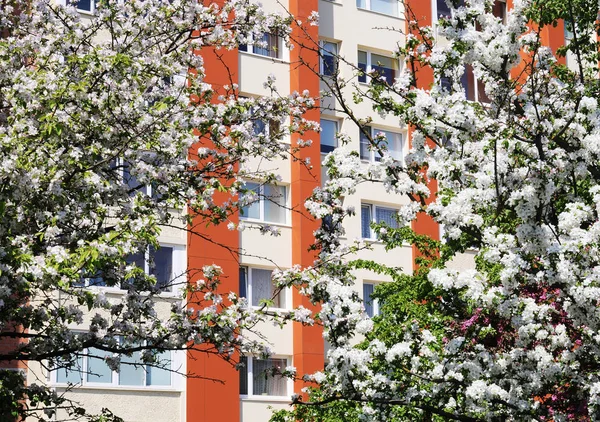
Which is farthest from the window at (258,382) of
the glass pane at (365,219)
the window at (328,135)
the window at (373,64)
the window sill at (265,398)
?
the window at (373,64)

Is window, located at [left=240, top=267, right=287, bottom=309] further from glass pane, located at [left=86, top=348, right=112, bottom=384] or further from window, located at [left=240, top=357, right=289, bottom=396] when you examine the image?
glass pane, located at [left=86, top=348, right=112, bottom=384]

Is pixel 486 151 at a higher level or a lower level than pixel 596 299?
higher

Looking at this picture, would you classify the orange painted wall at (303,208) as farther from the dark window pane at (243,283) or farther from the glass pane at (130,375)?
the glass pane at (130,375)

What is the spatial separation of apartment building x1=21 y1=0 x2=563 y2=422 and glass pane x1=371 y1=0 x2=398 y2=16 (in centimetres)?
3

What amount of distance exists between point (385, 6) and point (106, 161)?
2253 centimetres

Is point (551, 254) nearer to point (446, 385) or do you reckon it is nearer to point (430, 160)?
point (430, 160)

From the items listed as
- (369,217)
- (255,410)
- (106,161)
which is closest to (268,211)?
(369,217)

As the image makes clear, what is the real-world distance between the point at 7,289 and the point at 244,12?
7101mm

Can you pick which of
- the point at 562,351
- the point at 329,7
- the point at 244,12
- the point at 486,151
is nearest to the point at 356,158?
the point at 486,151

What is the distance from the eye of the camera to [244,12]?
606 inches

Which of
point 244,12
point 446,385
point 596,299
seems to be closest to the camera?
point 596,299

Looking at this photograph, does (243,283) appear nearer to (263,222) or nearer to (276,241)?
(276,241)

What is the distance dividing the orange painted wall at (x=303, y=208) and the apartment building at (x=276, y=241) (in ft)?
0.10

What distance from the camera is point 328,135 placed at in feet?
99.4
